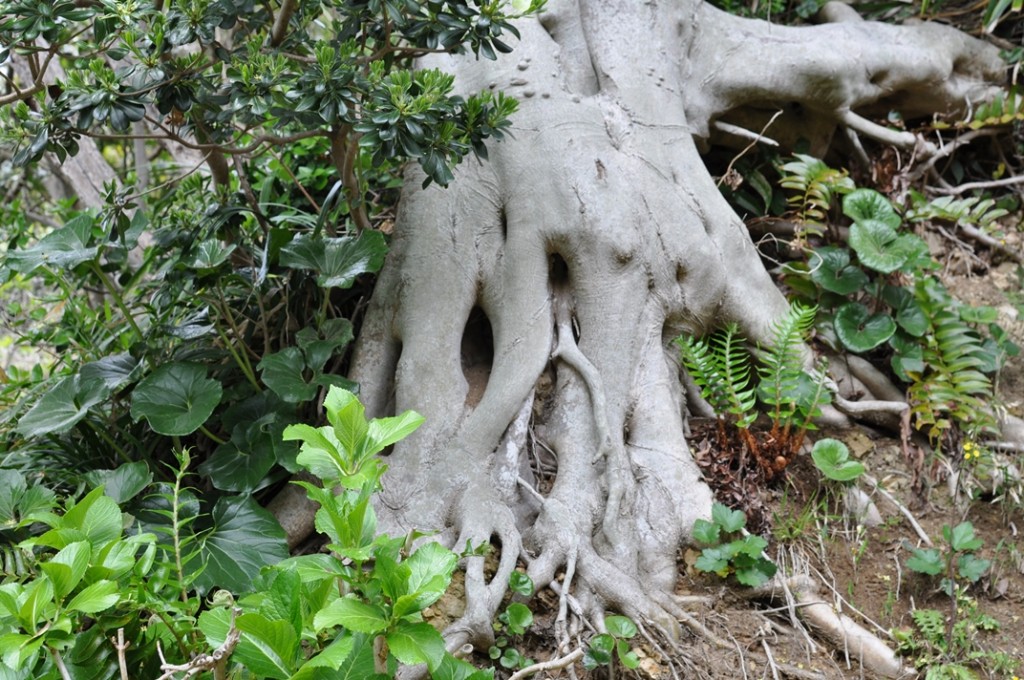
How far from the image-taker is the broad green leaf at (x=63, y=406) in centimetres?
308

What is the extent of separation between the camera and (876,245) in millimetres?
3805

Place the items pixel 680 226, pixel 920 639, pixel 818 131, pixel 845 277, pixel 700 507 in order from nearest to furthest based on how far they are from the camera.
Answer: pixel 920 639 < pixel 700 507 < pixel 680 226 < pixel 845 277 < pixel 818 131

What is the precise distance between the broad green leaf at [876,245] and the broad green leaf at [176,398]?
8.93ft

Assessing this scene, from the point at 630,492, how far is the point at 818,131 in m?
2.56

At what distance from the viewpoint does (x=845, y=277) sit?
12.8ft

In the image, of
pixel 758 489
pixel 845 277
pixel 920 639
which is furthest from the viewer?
pixel 845 277

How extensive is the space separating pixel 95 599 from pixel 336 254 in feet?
5.45

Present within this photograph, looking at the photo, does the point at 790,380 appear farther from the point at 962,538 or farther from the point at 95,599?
the point at 95,599

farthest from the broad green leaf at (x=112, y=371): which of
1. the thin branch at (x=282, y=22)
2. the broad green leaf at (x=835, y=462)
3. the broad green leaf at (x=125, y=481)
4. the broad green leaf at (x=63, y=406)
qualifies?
the broad green leaf at (x=835, y=462)

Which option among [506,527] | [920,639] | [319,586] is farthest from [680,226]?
[319,586]

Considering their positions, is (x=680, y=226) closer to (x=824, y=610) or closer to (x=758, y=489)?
(x=758, y=489)

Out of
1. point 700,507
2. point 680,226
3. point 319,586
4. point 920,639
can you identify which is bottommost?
point 920,639

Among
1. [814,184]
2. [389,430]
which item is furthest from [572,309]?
[389,430]

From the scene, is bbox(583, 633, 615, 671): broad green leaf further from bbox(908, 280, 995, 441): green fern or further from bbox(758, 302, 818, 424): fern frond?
bbox(908, 280, 995, 441): green fern
